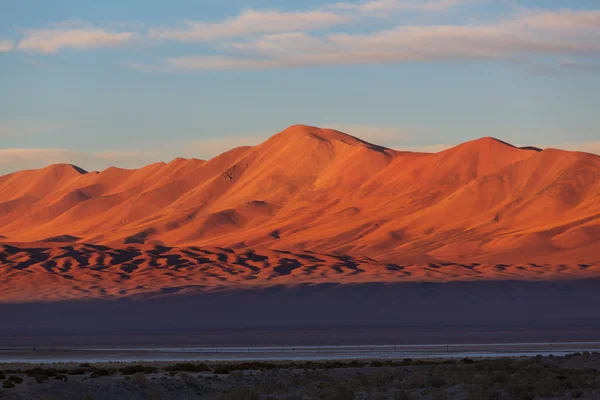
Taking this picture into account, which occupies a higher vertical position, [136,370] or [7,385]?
[7,385]

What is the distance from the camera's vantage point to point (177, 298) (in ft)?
438

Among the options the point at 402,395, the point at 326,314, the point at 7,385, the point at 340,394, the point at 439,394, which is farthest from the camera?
the point at 326,314

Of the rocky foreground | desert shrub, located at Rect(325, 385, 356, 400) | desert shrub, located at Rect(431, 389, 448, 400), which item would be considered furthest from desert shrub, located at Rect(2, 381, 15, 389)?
desert shrub, located at Rect(431, 389, 448, 400)

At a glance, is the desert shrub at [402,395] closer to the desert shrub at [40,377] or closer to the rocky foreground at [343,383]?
the rocky foreground at [343,383]

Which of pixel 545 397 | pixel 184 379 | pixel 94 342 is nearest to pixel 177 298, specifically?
pixel 94 342

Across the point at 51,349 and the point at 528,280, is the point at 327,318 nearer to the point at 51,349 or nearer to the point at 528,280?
the point at 528,280

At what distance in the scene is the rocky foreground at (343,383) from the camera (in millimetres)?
33719

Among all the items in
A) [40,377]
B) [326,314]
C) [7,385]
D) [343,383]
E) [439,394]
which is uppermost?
[439,394]

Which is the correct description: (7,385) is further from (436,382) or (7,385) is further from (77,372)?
(436,382)

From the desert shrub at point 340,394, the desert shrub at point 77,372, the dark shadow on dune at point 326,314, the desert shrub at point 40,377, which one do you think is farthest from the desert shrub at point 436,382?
the dark shadow on dune at point 326,314

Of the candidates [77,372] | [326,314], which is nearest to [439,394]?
[77,372]

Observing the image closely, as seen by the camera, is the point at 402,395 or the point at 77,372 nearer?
the point at 402,395

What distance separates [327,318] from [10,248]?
6514cm

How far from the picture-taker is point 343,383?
39094mm
